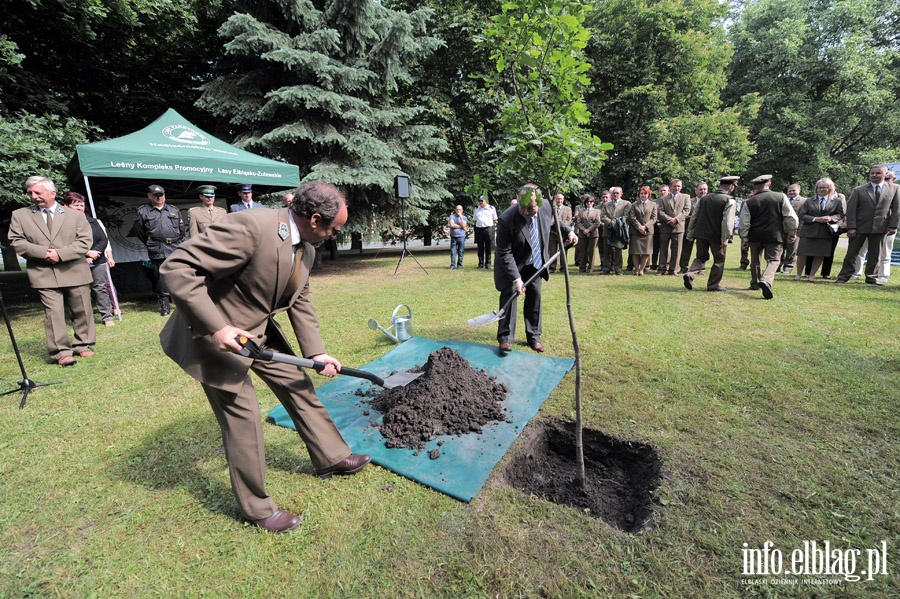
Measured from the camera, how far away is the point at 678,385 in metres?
3.97

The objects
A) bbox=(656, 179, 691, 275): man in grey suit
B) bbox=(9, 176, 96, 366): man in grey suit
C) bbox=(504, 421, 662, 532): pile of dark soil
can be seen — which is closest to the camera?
bbox=(504, 421, 662, 532): pile of dark soil

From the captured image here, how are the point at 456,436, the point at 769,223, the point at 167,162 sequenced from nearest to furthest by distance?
the point at 456,436
the point at 769,223
the point at 167,162

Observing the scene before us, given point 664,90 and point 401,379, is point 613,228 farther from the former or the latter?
point 664,90

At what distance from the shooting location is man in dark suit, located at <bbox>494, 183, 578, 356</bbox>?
4848 millimetres

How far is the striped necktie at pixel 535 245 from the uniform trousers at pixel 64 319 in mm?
6027

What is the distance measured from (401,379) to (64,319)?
15.7ft

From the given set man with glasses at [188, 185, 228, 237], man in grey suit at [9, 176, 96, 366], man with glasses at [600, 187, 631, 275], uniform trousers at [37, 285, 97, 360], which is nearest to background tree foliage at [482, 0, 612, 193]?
man in grey suit at [9, 176, 96, 366]

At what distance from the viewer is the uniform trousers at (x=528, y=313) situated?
201 inches

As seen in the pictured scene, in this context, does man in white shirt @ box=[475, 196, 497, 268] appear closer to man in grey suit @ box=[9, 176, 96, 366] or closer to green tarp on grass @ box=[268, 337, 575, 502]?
green tarp on grass @ box=[268, 337, 575, 502]

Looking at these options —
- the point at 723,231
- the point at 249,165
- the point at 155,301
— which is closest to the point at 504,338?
the point at 723,231

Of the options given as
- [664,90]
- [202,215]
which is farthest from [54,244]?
[664,90]

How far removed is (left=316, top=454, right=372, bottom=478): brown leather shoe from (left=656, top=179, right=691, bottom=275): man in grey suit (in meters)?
9.80

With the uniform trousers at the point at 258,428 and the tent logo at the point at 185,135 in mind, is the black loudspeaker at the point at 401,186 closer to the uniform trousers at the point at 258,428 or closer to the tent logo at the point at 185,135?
the tent logo at the point at 185,135

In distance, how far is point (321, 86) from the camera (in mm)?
11289
